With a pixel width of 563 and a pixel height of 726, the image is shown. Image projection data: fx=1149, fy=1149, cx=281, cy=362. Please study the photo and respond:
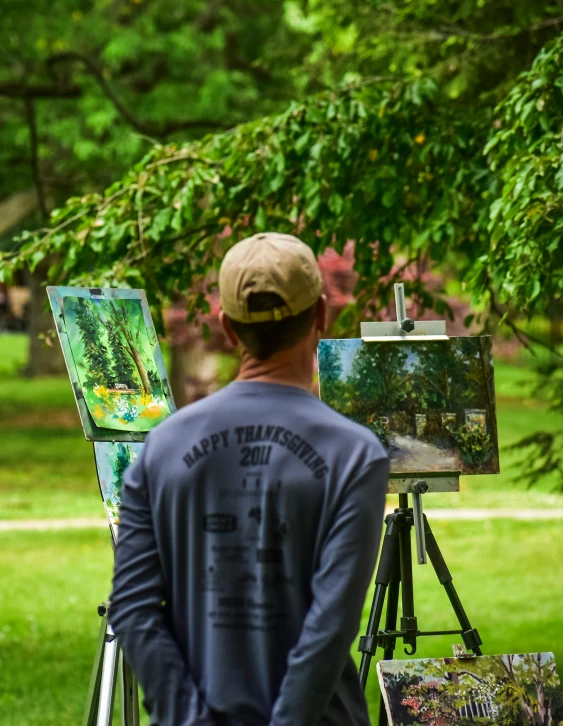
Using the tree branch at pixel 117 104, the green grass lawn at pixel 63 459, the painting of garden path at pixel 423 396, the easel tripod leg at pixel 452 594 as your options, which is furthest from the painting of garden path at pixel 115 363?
the tree branch at pixel 117 104

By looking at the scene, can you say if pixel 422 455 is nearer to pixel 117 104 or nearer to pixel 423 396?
pixel 423 396

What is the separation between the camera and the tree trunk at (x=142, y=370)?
4.27m

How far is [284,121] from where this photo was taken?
229 inches

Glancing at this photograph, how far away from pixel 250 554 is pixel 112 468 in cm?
180

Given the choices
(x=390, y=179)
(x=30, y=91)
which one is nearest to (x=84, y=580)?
(x=30, y=91)

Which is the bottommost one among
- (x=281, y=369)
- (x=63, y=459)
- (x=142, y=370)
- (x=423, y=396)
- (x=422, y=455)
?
(x=63, y=459)

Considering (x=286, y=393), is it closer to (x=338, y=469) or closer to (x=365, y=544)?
(x=338, y=469)

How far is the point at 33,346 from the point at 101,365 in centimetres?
2743

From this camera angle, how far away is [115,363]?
13.8 feet

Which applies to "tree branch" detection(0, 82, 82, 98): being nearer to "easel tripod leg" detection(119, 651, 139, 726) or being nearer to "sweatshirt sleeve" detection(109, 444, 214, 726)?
"easel tripod leg" detection(119, 651, 139, 726)

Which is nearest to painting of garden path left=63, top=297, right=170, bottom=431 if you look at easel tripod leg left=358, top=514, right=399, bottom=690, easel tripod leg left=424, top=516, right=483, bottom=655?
easel tripod leg left=358, top=514, right=399, bottom=690

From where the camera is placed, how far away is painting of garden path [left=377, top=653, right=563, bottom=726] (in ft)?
12.6

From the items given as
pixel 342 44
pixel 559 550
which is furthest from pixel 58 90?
pixel 559 550

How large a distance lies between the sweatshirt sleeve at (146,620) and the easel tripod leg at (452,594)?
5.76 ft
